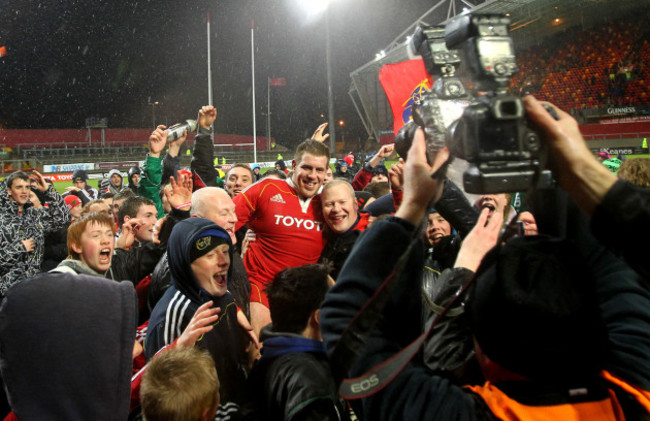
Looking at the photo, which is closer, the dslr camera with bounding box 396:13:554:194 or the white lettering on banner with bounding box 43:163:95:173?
the dslr camera with bounding box 396:13:554:194

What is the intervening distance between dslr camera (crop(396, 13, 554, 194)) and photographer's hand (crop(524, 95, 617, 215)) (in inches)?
0.9

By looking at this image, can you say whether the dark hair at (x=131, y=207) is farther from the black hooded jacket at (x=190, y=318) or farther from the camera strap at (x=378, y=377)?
the camera strap at (x=378, y=377)

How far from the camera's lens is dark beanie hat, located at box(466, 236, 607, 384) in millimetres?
852

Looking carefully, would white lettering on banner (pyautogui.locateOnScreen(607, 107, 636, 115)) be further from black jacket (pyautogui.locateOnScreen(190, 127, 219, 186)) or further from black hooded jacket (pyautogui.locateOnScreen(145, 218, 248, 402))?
black hooded jacket (pyautogui.locateOnScreen(145, 218, 248, 402))

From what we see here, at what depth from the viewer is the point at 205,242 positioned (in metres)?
2.41

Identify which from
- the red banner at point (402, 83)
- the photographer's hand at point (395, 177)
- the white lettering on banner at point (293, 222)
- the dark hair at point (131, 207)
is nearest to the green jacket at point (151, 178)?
the dark hair at point (131, 207)

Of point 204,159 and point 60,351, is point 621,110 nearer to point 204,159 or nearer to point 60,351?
point 204,159

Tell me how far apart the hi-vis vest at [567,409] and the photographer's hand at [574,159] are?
0.37 m

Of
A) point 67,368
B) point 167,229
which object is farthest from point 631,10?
point 67,368

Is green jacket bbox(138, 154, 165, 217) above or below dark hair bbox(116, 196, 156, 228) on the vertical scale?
above

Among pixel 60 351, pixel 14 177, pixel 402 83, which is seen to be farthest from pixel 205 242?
pixel 402 83

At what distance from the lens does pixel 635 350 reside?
0.99m

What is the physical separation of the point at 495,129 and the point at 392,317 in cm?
43

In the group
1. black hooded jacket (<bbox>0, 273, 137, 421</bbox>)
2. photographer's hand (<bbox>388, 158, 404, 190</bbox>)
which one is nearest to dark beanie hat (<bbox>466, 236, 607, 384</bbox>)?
black hooded jacket (<bbox>0, 273, 137, 421</bbox>)
